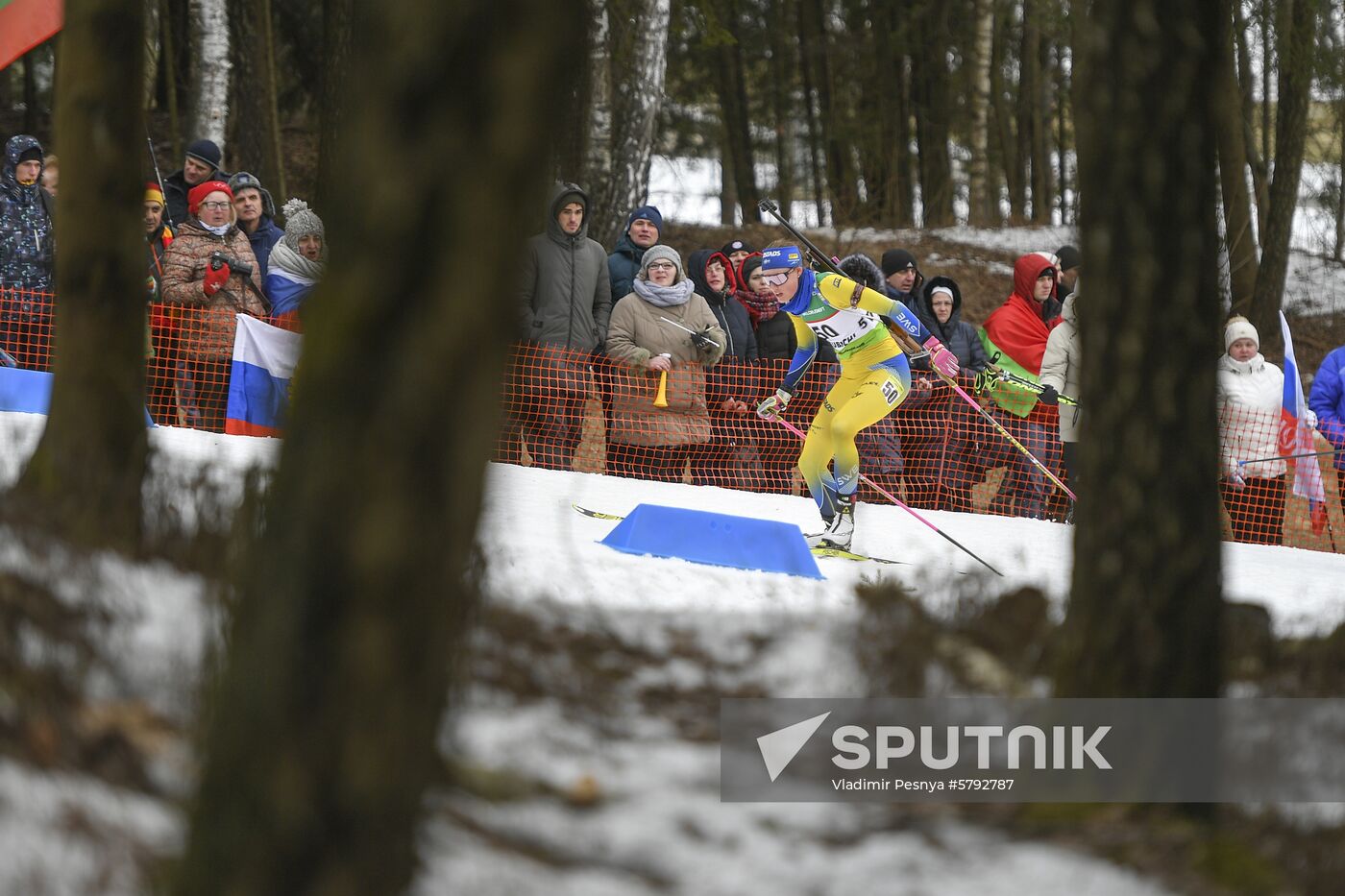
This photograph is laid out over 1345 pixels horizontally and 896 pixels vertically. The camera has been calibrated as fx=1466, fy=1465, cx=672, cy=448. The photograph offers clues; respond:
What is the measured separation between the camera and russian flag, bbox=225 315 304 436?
8.82m

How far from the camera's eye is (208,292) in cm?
898

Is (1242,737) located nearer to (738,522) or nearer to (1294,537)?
(738,522)

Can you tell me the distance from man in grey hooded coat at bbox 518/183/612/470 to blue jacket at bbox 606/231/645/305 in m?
0.29

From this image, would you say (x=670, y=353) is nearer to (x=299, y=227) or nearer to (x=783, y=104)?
(x=299, y=227)

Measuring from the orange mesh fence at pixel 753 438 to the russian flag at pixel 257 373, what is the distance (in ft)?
4.74

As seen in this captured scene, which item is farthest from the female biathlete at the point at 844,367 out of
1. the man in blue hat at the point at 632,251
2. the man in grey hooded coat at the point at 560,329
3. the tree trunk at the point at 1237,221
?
the tree trunk at the point at 1237,221

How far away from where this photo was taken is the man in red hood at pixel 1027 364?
34.1ft

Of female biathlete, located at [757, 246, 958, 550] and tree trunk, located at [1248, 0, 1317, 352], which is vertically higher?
tree trunk, located at [1248, 0, 1317, 352]

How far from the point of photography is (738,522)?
711cm

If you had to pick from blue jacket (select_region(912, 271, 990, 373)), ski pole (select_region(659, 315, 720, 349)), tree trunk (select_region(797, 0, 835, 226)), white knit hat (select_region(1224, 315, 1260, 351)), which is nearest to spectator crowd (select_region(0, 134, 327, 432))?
ski pole (select_region(659, 315, 720, 349))

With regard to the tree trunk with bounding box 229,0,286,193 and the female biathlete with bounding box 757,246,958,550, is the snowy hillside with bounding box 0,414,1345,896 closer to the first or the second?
the female biathlete with bounding box 757,246,958,550

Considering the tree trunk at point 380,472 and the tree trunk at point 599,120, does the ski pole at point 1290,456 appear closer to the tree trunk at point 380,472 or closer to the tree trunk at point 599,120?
the tree trunk at point 599,120

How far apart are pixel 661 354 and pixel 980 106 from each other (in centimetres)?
1592

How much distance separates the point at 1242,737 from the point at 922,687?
0.83 m
